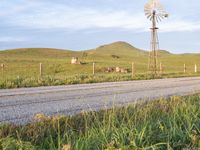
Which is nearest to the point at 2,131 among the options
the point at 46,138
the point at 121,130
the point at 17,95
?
the point at 46,138

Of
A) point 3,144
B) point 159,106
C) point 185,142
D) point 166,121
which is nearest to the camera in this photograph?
point 3,144

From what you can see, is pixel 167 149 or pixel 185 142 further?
pixel 185 142

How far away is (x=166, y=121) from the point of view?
8.73 metres

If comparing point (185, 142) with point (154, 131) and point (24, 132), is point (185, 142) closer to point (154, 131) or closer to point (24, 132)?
point (154, 131)

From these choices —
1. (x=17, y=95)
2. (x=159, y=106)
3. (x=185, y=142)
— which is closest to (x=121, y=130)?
(x=185, y=142)

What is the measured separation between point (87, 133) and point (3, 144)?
6.22 ft

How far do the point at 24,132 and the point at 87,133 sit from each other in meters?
1.17

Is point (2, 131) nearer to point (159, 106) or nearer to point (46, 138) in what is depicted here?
point (46, 138)

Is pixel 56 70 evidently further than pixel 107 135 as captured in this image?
Yes

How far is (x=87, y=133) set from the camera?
7.48 metres

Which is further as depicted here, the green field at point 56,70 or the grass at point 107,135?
the green field at point 56,70

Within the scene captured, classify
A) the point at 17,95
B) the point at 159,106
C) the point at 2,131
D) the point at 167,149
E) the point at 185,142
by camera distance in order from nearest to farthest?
the point at 167,149
the point at 185,142
the point at 2,131
the point at 159,106
the point at 17,95

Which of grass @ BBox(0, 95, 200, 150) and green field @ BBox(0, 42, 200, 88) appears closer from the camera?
grass @ BBox(0, 95, 200, 150)

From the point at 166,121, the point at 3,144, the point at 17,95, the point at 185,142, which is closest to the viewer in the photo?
the point at 3,144
